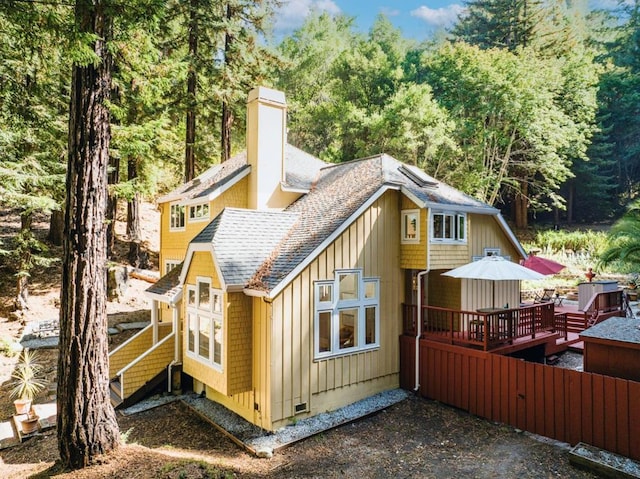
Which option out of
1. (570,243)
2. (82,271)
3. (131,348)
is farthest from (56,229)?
(570,243)

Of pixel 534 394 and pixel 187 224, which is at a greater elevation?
pixel 187 224

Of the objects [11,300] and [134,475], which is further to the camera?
[11,300]

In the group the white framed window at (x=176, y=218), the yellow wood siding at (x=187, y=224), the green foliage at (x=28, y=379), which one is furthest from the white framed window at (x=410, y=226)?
the green foliage at (x=28, y=379)

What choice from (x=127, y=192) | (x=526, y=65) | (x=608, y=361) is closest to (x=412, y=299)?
(x=608, y=361)

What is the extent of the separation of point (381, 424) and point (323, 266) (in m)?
3.72

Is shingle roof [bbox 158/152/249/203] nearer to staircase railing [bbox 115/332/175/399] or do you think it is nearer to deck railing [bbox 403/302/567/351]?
staircase railing [bbox 115/332/175/399]

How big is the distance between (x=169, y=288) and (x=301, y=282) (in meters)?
4.92

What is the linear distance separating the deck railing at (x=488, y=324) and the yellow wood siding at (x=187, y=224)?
625cm

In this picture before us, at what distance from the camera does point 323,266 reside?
8891 millimetres

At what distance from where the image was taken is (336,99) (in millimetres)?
29922

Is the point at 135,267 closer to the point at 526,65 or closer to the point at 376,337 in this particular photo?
the point at 376,337

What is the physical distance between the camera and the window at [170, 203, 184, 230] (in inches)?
571

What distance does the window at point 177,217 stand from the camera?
14508 millimetres

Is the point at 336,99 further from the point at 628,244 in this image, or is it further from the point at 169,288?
the point at 628,244
